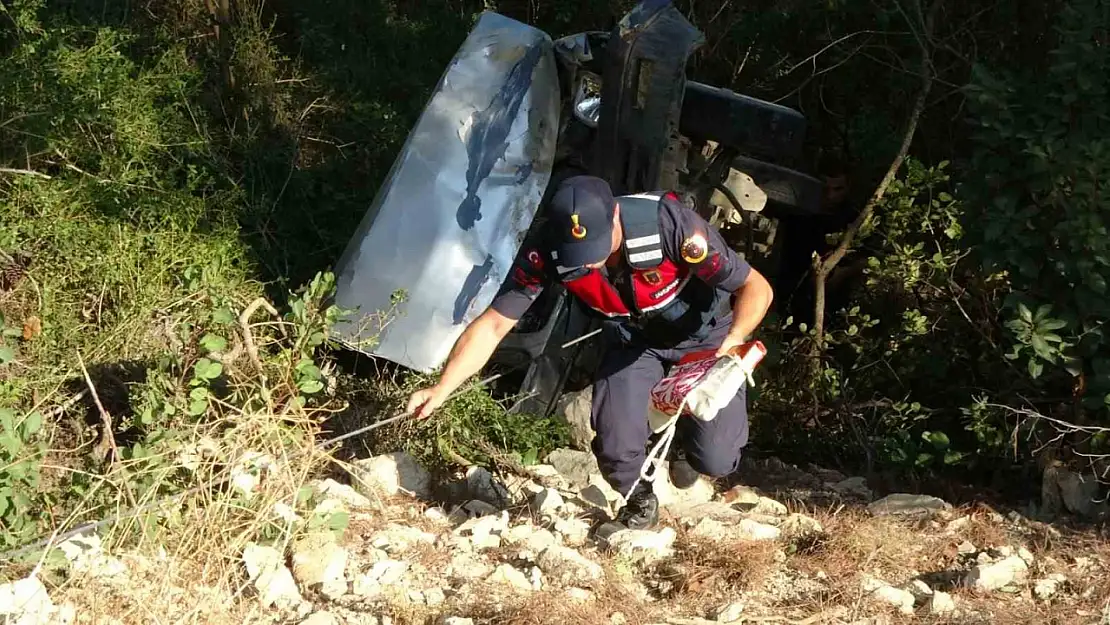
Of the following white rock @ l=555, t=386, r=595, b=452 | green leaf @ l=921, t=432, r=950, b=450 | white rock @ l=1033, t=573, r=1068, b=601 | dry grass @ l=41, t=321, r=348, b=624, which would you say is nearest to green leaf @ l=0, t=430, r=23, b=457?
dry grass @ l=41, t=321, r=348, b=624

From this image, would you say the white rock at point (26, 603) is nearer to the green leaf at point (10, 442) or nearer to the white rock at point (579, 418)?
the green leaf at point (10, 442)

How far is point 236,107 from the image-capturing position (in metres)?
7.16

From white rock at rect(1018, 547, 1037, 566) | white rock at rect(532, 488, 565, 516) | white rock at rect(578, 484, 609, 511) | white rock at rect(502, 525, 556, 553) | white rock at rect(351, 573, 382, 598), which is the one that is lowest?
white rock at rect(578, 484, 609, 511)

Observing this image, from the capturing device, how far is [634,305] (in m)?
4.25

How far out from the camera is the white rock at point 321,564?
12.6 feet

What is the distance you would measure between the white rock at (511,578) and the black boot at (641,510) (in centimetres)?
62

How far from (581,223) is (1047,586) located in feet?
6.17

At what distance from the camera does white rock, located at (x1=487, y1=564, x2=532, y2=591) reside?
3.86m

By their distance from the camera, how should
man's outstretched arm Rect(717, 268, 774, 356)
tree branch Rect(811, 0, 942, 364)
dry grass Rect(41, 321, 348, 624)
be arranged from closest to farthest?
dry grass Rect(41, 321, 348, 624) < man's outstretched arm Rect(717, 268, 774, 356) < tree branch Rect(811, 0, 942, 364)

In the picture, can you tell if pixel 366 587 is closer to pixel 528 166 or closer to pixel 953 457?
pixel 528 166

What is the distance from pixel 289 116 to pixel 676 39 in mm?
2855

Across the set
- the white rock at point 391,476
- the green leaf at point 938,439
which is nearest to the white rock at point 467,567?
the white rock at point 391,476

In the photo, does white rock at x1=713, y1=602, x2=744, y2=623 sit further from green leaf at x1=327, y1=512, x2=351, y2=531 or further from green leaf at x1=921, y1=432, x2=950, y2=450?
green leaf at x1=921, y1=432, x2=950, y2=450

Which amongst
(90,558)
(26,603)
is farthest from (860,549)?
(26,603)
